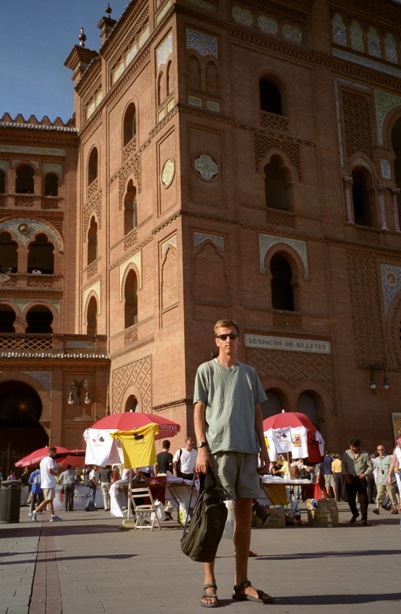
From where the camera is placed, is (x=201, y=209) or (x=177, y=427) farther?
(x=201, y=209)

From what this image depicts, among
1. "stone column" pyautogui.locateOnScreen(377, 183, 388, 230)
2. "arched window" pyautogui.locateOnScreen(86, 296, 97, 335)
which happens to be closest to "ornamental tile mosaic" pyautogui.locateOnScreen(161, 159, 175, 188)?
"arched window" pyautogui.locateOnScreen(86, 296, 97, 335)

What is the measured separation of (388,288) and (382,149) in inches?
213

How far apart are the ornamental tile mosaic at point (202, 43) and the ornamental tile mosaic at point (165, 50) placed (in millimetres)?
615

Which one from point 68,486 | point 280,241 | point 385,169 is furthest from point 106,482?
point 385,169

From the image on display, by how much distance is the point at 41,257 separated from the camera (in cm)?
3234

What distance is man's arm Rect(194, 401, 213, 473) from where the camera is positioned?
483 cm

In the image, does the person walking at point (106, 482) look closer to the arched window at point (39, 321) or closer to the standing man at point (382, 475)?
the standing man at point (382, 475)

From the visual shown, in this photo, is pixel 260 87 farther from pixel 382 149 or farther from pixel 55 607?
pixel 55 607

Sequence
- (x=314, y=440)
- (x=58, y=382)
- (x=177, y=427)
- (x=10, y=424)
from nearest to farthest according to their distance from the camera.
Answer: (x=314, y=440)
(x=177, y=427)
(x=58, y=382)
(x=10, y=424)

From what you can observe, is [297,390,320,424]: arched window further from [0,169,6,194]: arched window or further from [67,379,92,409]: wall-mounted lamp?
[0,169,6,194]: arched window

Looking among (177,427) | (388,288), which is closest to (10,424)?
(177,427)

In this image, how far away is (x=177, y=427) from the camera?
17.6 m

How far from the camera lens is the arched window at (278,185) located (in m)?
24.0

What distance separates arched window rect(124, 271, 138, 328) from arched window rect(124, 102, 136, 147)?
5.46 metres
